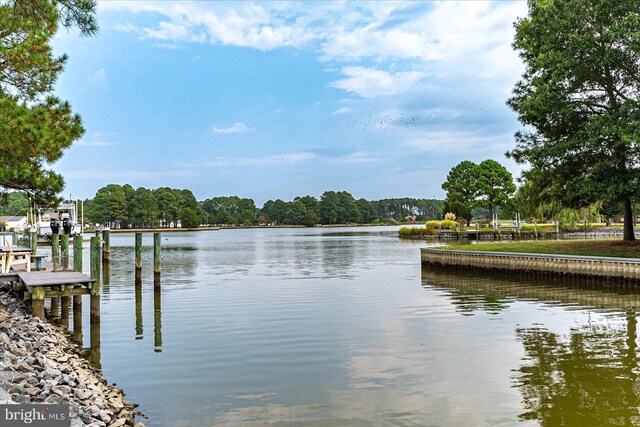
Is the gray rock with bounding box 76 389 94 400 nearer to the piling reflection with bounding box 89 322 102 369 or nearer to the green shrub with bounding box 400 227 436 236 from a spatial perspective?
the piling reflection with bounding box 89 322 102 369

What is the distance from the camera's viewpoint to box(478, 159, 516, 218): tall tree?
90.6 meters

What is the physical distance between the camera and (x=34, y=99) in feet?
44.5

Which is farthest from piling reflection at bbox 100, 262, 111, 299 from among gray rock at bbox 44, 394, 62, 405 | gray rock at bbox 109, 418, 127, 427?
gray rock at bbox 44, 394, 62, 405

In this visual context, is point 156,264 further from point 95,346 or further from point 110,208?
point 110,208

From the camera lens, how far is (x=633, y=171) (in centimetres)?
2634

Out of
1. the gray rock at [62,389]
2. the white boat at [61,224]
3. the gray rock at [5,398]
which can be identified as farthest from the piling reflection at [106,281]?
the white boat at [61,224]

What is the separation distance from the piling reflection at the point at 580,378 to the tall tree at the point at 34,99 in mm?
10582

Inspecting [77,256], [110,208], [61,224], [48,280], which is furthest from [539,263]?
[110,208]

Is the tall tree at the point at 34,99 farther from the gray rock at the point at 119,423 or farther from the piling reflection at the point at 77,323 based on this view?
the gray rock at the point at 119,423

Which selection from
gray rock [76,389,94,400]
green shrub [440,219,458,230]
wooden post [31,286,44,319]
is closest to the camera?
gray rock [76,389,94,400]

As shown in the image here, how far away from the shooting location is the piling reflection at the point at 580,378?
8.12m

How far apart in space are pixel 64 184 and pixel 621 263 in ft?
74.1

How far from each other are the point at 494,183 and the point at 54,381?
90.8 m

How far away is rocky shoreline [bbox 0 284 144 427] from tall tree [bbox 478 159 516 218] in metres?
86.3
